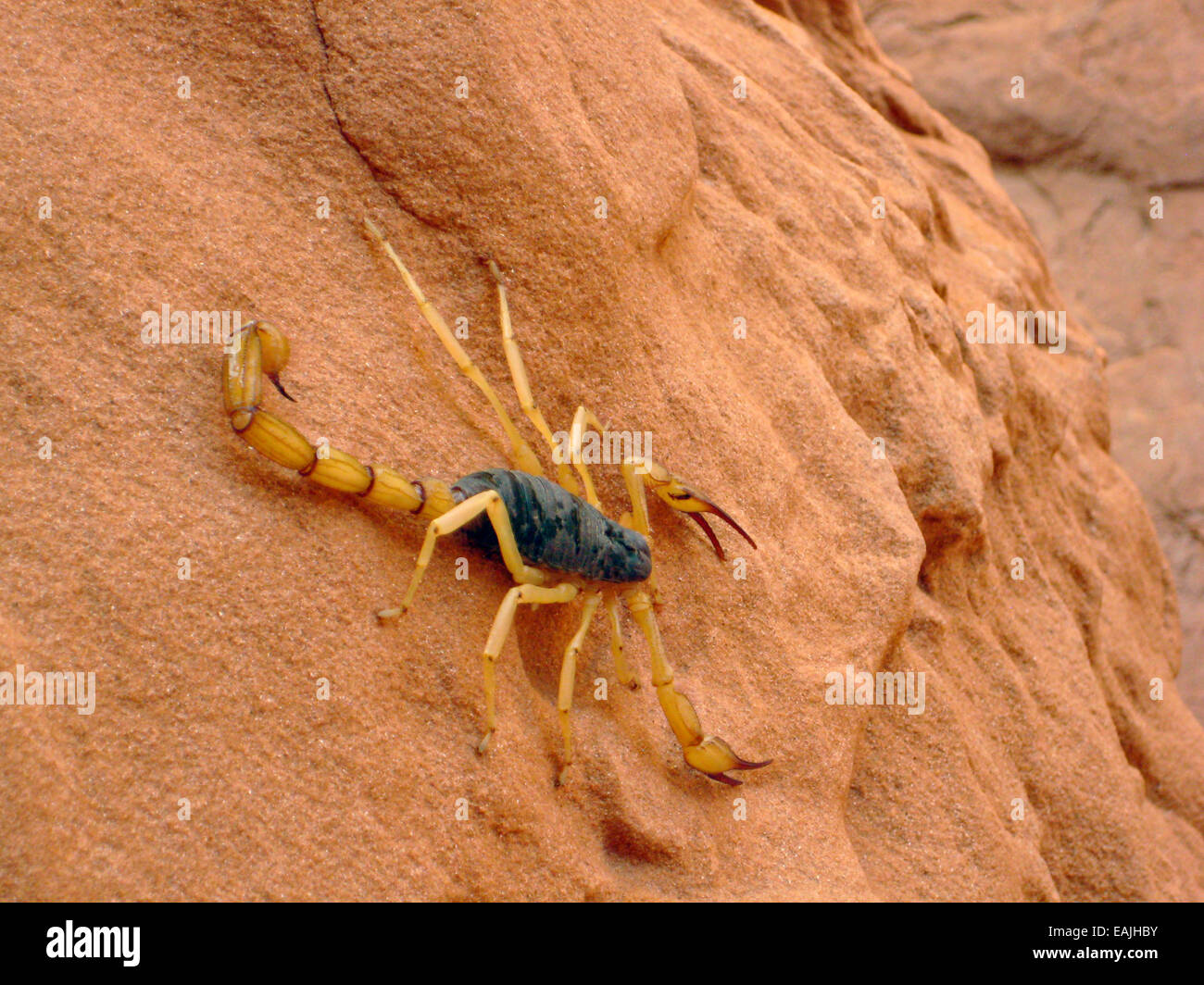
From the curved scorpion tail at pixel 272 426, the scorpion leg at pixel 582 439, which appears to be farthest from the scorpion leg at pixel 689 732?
the curved scorpion tail at pixel 272 426

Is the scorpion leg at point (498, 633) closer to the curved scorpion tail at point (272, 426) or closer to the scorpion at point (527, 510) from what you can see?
the scorpion at point (527, 510)

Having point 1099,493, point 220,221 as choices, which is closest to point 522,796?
point 220,221

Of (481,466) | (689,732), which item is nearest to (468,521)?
(481,466)

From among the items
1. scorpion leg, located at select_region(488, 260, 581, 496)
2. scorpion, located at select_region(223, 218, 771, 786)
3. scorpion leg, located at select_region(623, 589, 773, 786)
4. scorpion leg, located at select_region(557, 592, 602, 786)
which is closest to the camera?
scorpion, located at select_region(223, 218, 771, 786)

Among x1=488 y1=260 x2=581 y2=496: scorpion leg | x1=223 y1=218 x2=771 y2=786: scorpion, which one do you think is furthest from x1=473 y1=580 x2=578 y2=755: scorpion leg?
x1=488 y1=260 x2=581 y2=496: scorpion leg

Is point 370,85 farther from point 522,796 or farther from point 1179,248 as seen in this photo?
point 1179,248

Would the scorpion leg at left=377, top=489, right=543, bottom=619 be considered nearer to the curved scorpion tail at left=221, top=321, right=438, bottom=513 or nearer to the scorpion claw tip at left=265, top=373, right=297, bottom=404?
the curved scorpion tail at left=221, top=321, right=438, bottom=513

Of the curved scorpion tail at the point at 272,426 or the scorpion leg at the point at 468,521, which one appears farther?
the scorpion leg at the point at 468,521
